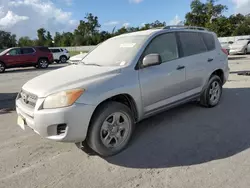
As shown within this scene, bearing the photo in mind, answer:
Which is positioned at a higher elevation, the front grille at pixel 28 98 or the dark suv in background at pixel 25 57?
the dark suv in background at pixel 25 57

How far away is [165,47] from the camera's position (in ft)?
14.4

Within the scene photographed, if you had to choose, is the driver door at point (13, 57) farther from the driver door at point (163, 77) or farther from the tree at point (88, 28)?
the tree at point (88, 28)

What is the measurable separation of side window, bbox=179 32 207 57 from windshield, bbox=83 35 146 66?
38.0 inches

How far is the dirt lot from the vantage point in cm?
292

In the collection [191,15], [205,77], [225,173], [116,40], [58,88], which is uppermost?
[191,15]

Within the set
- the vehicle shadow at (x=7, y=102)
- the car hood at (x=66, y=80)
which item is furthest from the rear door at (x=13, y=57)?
the car hood at (x=66, y=80)

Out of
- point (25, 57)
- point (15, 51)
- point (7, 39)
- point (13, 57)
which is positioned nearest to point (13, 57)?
point (13, 57)

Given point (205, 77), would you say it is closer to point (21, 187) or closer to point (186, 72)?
point (186, 72)

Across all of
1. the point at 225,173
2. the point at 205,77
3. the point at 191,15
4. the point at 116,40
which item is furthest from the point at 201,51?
the point at 191,15

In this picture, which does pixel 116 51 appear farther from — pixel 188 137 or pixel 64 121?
pixel 188 137

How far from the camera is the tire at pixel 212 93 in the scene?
17.2ft

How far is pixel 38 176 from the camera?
10.1 feet

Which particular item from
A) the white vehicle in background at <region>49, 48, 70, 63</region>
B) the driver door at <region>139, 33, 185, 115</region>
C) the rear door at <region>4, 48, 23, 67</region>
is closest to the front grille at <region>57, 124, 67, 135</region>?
the driver door at <region>139, 33, 185, 115</region>

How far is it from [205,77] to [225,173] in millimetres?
2532
